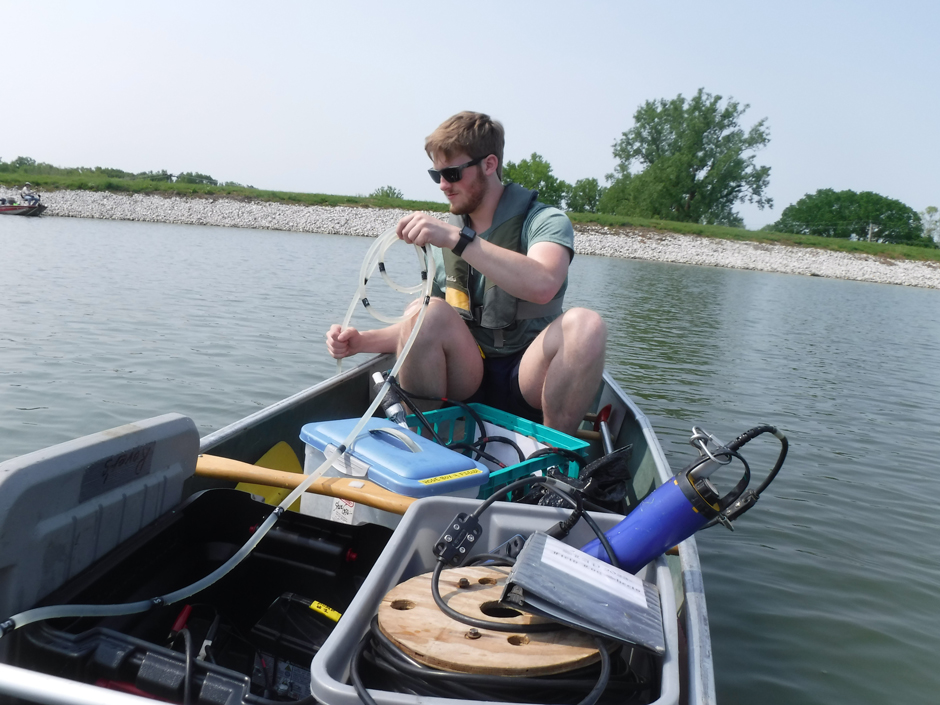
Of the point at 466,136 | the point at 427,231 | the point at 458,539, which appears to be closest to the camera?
the point at 458,539

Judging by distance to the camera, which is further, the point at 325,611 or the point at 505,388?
the point at 505,388

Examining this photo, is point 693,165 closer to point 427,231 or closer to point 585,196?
point 585,196

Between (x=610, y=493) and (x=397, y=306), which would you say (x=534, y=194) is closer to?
(x=610, y=493)

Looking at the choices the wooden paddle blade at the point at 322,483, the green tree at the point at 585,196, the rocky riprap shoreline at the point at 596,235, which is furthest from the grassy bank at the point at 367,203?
the wooden paddle blade at the point at 322,483

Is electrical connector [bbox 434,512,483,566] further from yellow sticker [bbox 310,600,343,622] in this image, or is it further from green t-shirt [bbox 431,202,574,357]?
green t-shirt [bbox 431,202,574,357]

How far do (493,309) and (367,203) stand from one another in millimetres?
39513

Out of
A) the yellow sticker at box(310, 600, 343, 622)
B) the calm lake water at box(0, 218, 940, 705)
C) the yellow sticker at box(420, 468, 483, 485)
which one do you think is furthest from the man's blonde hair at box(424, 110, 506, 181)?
the calm lake water at box(0, 218, 940, 705)

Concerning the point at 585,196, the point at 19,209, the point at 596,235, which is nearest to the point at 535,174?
the point at 585,196

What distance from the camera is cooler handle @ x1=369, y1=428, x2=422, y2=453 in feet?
6.44

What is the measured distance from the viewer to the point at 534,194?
280 cm

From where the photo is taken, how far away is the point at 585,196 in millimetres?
56500

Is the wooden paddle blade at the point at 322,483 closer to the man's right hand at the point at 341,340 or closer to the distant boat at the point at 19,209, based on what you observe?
the man's right hand at the point at 341,340

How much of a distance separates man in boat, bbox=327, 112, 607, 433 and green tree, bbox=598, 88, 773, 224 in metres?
47.2

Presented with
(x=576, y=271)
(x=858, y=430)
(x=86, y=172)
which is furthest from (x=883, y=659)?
(x=86, y=172)
